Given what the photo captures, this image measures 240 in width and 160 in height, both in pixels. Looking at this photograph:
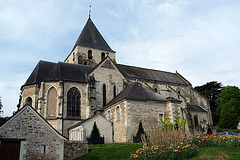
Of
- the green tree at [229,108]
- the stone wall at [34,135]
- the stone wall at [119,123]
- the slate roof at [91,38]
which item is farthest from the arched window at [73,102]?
the green tree at [229,108]

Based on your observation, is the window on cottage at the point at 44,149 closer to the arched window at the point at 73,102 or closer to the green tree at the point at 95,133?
the green tree at the point at 95,133

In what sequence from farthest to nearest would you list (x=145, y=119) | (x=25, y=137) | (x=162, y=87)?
(x=162, y=87), (x=145, y=119), (x=25, y=137)

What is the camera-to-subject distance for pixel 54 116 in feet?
73.6

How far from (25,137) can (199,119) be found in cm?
2218

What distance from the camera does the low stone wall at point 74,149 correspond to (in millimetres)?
13844

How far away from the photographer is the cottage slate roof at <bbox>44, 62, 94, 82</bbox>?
23.9 meters

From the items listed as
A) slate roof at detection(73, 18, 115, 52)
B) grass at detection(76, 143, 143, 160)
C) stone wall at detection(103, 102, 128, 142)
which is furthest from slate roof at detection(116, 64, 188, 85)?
grass at detection(76, 143, 143, 160)

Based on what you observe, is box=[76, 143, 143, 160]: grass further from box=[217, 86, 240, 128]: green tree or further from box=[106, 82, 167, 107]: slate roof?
box=[217, 86, 240, 128]: green tree

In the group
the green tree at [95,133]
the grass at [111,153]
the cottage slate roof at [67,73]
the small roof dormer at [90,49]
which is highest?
the small roof dormer at [90,49]

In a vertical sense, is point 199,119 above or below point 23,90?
below

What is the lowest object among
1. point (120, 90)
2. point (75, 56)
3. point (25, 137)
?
point (25, 137)

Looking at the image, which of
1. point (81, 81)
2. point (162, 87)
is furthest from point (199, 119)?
point (81, 81)

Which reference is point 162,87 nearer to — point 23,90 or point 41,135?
point 23,90

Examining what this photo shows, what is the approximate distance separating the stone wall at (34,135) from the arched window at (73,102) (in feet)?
31.1
